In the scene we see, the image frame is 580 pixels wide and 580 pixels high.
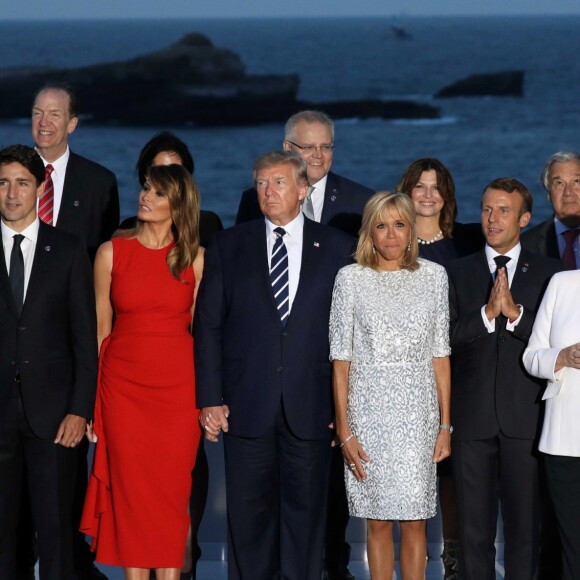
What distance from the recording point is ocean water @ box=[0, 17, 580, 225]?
3791cm

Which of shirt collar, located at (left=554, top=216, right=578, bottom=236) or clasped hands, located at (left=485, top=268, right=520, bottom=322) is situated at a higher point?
shirt collar, located at (left=554, top=216, right=578, bottom=236)

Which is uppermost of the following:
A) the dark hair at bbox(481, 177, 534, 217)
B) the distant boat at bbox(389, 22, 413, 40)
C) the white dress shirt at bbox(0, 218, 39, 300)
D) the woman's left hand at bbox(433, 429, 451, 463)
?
the distant boat at bbox(389, 22, 413, 40)

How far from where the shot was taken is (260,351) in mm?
4023

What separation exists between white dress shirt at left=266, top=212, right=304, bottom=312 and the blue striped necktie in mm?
11

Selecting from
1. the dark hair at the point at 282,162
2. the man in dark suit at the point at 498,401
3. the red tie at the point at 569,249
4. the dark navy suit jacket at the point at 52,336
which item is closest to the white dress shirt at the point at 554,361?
the man in dark suit at the point at 498,401

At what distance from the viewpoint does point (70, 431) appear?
3.97 m

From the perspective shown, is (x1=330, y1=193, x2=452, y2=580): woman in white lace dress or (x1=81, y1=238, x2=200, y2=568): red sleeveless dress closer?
(x1=330, y1=193, x2=452, y2=580): woman in white lace dress

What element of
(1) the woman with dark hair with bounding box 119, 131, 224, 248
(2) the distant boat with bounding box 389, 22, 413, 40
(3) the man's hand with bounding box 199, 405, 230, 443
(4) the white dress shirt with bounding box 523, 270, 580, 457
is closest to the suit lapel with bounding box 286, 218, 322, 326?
(3) the man's hand with bounding box 199, 405, 230, 443

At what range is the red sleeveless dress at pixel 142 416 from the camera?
4.07m

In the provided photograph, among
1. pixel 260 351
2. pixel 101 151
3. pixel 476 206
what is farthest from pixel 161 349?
pixel 101 151

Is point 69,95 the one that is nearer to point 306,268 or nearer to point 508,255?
point 306,268

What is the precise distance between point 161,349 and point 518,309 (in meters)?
1.16

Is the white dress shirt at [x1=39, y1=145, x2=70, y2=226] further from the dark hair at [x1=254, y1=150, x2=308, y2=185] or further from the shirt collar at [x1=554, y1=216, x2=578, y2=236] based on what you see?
the shirt collar at [x1=554, y1=216, x2=578, y2=236]

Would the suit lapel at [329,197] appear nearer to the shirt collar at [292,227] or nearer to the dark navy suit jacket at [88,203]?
the shirt collar at [292,227]
